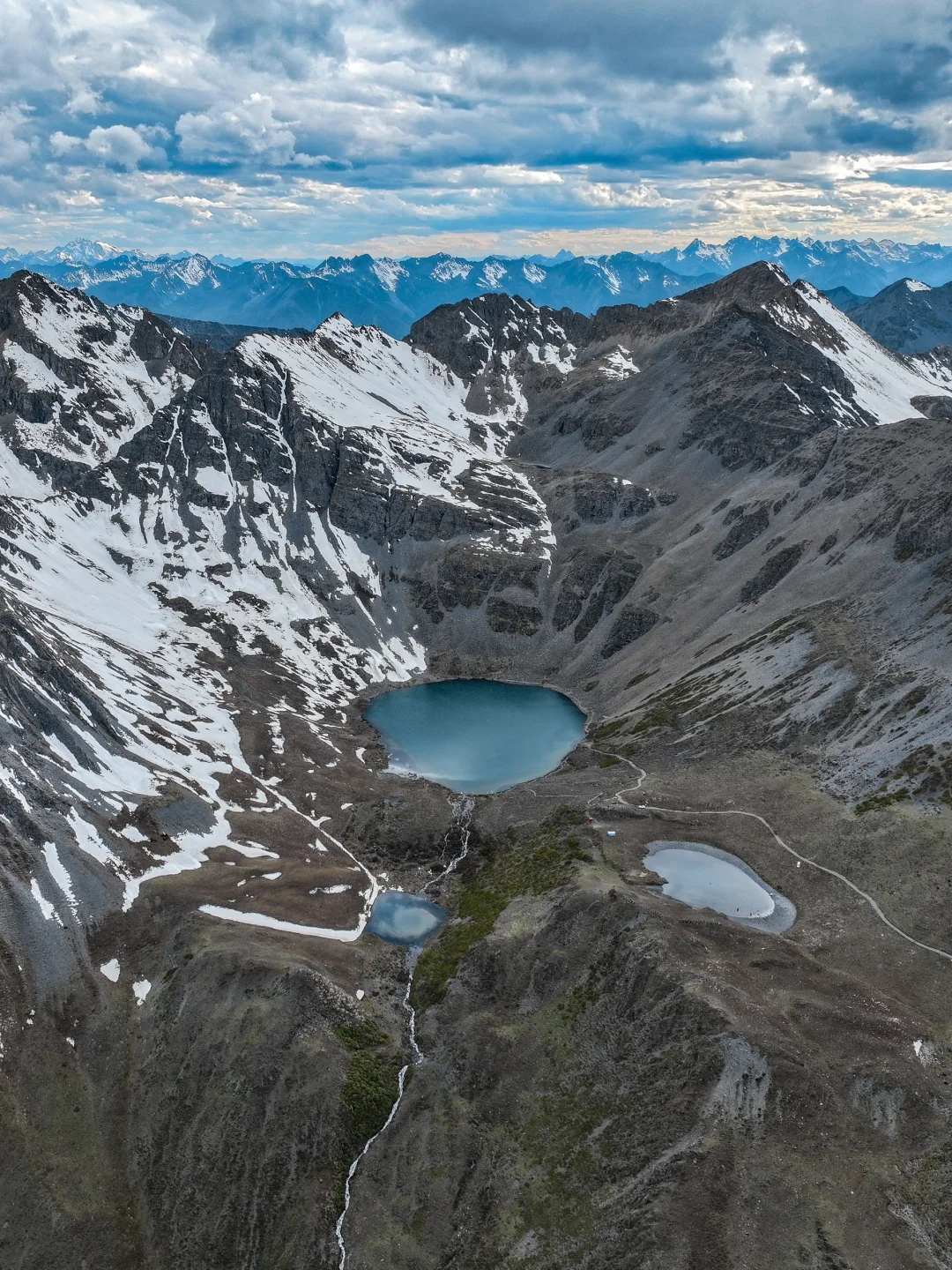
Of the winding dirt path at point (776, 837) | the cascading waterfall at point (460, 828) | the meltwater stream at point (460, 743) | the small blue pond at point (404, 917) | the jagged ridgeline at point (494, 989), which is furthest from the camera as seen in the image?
the cascading waterfall at point (460, 828)

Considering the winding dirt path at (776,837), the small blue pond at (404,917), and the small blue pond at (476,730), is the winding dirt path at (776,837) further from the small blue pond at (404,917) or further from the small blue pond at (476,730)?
the small blue pond at (404,917)

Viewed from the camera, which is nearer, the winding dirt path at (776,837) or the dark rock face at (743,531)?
the winding dirt path at (776,837)

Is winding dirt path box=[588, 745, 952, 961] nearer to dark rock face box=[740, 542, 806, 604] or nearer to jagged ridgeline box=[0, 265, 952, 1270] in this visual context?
jagged ridgeline box=[0, 265, 952, 1270]

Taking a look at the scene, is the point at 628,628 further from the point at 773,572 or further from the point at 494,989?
the point at 494,989

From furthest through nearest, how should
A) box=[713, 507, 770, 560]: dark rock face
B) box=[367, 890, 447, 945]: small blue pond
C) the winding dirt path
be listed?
1. box=[713, 507, 770, 560]: dark rock face
2. box=[367, 890, 447, 945]: small blue pond
3. the winding dirt path

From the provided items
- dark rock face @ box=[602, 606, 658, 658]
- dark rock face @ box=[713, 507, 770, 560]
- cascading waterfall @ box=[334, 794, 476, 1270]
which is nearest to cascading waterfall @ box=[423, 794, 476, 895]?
cascading waterfall @ box=[334, 794, 476, 1270]

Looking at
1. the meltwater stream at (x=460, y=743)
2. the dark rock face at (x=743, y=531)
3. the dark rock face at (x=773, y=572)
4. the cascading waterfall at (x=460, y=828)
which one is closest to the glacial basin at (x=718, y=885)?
the meltwater stream at (x=460, y=743)
